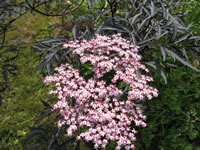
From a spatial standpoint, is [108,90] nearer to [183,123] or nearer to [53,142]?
[53,142]

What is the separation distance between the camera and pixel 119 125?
3.98 ft

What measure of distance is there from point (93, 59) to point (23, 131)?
84.1 inches

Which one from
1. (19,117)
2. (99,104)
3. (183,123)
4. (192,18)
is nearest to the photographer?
(99,104)

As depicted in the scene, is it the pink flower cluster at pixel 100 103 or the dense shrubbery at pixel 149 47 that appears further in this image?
the dense shrubbery at pixel 149 47

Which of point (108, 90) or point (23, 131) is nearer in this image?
point (108, 90)

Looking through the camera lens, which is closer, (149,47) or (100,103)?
(100,103)

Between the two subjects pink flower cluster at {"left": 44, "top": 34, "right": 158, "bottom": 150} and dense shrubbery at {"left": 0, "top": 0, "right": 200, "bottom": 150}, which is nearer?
pink flower cluster at {"left": 44, "top": 34, "right": 158, "bottom": 150}

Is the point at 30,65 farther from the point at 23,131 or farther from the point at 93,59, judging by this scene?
the point at 93,59

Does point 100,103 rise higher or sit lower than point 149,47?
lower

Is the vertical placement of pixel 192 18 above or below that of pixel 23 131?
above

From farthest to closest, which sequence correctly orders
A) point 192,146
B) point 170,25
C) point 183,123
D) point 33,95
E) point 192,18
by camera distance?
point 33,95, point 192,18, point 183,123, point 192,146, point 170,25

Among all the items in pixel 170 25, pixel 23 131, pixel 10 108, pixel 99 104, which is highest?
pixel 170 25

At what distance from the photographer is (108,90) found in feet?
4.36

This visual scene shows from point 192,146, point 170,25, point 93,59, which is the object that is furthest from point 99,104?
point 192,146
